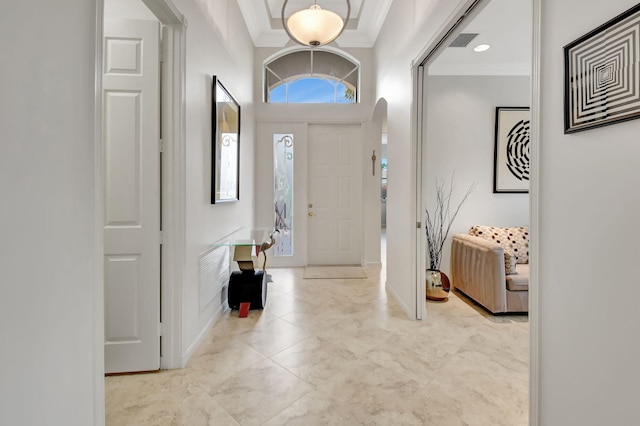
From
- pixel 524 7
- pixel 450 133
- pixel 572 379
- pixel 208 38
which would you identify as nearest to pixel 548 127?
pixel 572 379

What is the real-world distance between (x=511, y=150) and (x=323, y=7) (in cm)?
315

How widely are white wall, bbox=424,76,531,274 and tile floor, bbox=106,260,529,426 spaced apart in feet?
4.86

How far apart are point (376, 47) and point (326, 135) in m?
1.49

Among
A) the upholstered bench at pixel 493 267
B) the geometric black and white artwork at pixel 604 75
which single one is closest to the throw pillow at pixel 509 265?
the upholstered bench at pixel 493 267

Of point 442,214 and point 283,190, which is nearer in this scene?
point 442,214

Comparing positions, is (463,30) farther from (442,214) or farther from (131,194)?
(131,194)

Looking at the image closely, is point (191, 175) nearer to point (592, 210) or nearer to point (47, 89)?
point (47, 89)

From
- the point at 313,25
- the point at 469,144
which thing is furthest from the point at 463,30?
the point at 469,144

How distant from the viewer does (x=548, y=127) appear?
1.23 m

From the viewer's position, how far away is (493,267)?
3.03m

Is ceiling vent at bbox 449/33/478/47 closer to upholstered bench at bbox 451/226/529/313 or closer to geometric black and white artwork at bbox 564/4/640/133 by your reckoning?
upholstered bench at bbox 451/226/529/313

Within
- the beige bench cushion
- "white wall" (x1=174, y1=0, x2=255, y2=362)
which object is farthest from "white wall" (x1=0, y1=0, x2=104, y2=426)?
the beige bench cushion

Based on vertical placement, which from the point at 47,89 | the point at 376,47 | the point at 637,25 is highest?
the point at 376,47

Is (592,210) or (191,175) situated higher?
(191,175)
